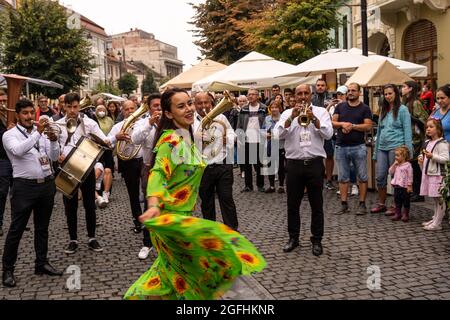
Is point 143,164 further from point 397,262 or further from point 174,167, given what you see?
point 174,167

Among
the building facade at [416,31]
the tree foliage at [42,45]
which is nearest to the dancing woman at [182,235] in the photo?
the building facade at [416,31]

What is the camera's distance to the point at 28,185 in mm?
6652

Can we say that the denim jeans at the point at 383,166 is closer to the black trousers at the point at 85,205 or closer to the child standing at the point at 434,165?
the child standing at the point at 434,165

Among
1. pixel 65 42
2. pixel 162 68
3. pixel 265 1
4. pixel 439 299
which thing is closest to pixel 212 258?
pixel 439 299

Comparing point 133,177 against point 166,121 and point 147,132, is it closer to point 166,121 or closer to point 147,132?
point 147,132

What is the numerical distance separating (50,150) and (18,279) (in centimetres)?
154

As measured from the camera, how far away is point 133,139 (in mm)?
7988

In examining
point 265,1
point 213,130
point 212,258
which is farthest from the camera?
point 265,1

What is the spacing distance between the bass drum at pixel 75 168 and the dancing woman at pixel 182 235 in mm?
3189

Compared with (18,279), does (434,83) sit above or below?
above

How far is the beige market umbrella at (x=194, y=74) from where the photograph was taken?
1834 centimetres

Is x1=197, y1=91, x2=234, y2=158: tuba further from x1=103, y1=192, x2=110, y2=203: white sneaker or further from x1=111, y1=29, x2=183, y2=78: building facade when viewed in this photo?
x1=111, y1=29, x2=183, y2=78: building facade

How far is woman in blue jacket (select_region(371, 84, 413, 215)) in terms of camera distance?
9.33 m

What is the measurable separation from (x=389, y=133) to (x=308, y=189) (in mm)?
2656
